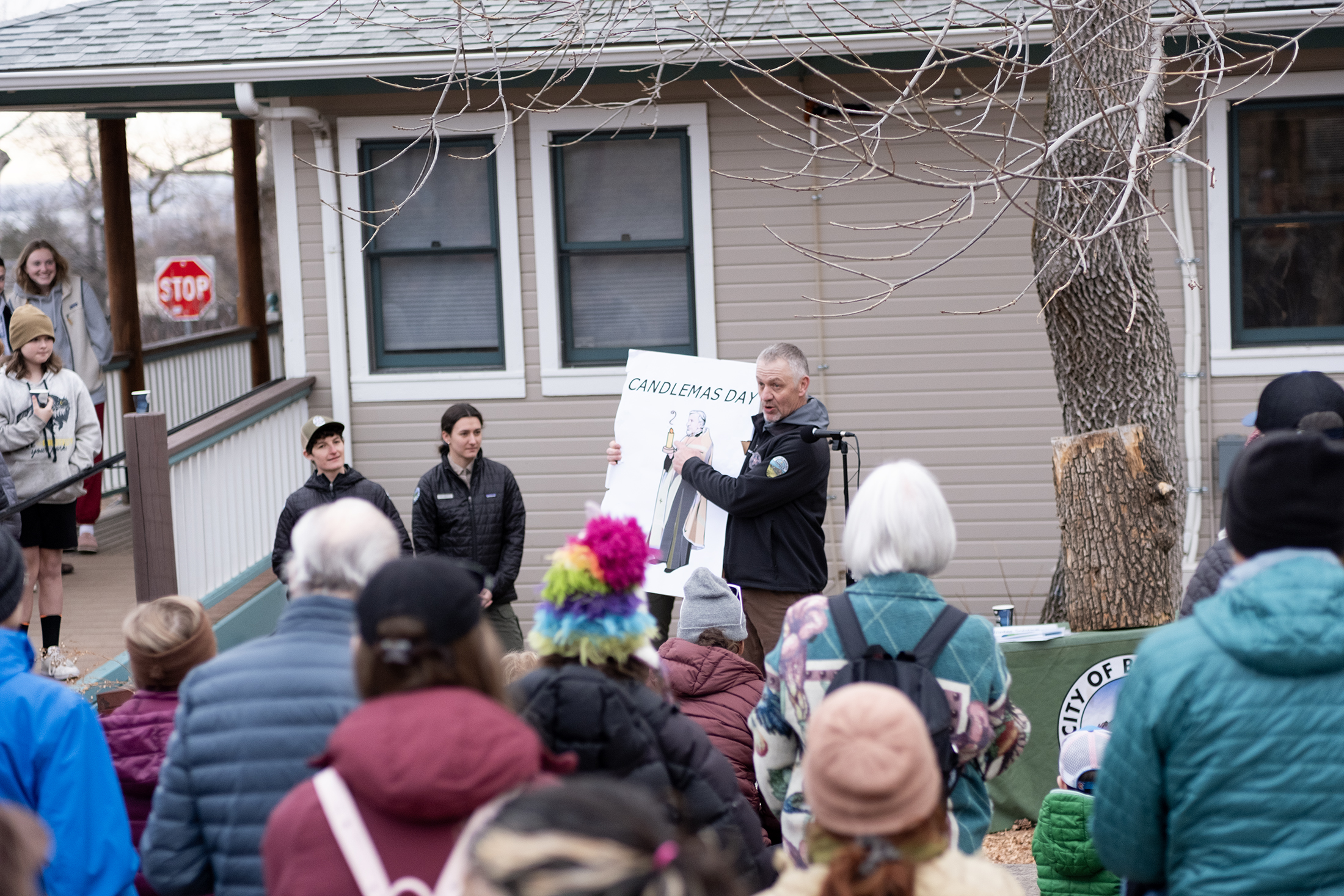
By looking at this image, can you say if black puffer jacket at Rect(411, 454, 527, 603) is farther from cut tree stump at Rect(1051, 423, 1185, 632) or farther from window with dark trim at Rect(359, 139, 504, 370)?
cut tree stump at Rect(1051, 423, 1185, 632)

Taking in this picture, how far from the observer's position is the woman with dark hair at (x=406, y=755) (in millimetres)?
1929

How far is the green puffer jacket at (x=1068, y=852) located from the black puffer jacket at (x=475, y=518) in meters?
3.29

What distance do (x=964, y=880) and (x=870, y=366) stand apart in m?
6.59

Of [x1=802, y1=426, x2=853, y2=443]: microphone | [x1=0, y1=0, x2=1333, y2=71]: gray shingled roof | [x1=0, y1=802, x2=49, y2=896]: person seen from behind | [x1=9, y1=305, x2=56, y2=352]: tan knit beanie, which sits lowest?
[x1=0, y1=802, x2=49, y2=896]: person seen from behind

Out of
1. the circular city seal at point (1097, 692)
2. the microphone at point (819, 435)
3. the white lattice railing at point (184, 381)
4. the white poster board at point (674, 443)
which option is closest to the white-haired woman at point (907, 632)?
the microphone at point (819, 435)

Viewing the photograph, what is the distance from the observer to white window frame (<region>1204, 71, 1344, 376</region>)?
820cm

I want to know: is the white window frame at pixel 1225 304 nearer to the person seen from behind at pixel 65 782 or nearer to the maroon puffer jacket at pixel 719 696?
the maroon puffer jacket at pixel 719 696

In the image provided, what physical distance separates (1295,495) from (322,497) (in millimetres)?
4955

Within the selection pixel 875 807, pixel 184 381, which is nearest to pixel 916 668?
pixel 875 807

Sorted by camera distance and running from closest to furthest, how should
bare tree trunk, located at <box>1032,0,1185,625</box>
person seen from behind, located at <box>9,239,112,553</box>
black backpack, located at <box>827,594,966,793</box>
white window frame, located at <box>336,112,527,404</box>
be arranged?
black backpack, located at <box>827,594,966,793</box> → bare tree trunk, located at <box>1032,0,1185,625</box> → white window frame, located at <box>336,112,527,404</box> → person seen from behind, located at <box>9,239,112,553</box>

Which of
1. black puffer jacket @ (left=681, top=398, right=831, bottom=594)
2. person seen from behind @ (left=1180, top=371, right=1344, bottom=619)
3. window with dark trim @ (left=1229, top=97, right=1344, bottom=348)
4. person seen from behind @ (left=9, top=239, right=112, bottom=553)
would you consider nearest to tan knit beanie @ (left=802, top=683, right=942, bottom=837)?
person seen from behind @ (left=1180, top=371, right=1344, bottom=619)

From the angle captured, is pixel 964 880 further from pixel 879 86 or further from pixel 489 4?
pixel 489 4

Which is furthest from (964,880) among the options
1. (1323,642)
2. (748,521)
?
(748,521)

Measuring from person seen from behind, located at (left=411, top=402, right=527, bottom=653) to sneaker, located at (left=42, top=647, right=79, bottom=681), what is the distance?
1.82 meters
